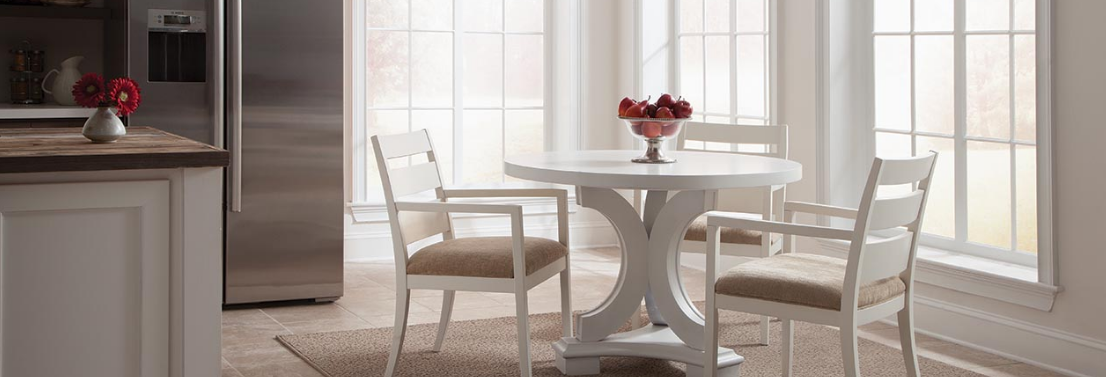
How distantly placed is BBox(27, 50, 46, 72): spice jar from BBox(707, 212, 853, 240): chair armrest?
3.29 m

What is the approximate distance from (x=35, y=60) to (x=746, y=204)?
3.07 metres

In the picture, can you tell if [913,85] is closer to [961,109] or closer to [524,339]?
[961,109]

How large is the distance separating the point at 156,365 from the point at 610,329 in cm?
147

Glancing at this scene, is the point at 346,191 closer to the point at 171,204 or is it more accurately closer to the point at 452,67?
the point at 452,67

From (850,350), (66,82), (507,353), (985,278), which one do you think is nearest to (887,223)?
(850,350)

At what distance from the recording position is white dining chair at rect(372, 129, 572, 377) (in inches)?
124

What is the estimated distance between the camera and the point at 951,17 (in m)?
4.06

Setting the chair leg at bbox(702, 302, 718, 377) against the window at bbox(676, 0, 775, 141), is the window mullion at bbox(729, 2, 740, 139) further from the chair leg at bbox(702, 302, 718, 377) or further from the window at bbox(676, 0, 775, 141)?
the chair leg at bbox(702, 302, 718, 377)

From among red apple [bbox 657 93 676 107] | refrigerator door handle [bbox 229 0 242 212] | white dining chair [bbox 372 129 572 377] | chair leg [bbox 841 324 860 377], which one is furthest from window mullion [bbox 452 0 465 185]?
chair leg [bbox 841 324 860 377]

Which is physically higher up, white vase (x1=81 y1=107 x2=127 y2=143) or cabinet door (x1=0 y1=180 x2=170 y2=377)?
white vase (x1=81 y1=107 x2=127 y2=143)

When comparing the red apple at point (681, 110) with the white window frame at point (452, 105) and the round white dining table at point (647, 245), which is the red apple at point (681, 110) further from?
the white window frame at point (452, 105)

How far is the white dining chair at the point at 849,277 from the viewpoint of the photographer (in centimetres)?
268

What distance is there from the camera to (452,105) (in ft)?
19.3

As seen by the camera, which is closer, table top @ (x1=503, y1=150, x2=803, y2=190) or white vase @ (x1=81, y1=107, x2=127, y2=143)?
white vase @ (x1=81, y1=107, x2=127, y2=143)
